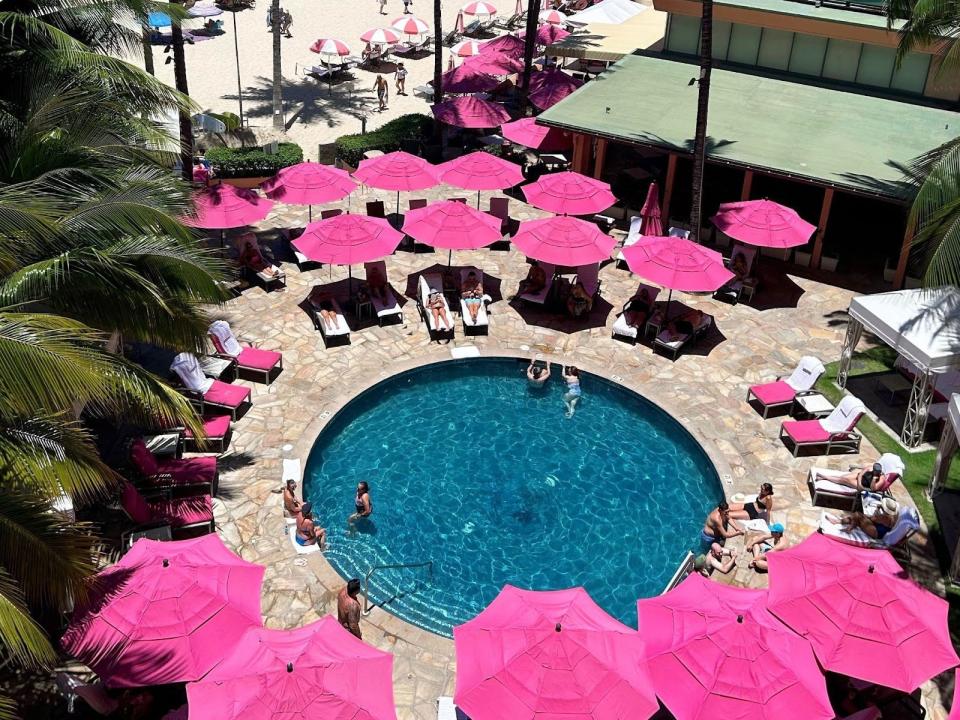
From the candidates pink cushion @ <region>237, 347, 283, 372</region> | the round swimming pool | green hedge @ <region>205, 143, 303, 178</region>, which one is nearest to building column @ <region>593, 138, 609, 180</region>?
green hedge @ <region>205, 143, 303, 178</region>

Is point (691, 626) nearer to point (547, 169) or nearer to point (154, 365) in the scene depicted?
point (154, 365)

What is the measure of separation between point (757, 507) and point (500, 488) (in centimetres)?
457

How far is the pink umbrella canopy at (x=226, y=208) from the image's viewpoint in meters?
20.5

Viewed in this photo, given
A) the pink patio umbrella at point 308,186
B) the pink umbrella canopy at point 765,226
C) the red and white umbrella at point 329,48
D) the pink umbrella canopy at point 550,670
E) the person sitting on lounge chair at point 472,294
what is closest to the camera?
the pink umbrella canopy at point 550,670

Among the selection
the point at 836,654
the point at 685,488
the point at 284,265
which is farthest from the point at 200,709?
the point at 284,265

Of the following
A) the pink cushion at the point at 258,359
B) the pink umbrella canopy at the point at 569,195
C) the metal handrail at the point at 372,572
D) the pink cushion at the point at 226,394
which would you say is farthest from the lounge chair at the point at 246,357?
the pink umbrella canopy at the point at 569,195

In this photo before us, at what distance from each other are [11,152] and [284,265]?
9.82 metres

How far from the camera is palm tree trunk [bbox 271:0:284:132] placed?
30.7m

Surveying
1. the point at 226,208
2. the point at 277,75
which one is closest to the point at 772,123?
the point at 226,208

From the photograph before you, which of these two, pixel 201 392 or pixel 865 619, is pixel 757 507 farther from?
pixel 201 392

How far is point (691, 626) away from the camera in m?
11.1

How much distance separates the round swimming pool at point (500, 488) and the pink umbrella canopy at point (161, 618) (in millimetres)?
2855

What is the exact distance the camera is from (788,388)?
59.6 feet

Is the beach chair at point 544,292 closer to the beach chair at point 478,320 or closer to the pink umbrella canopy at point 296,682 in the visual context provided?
the beach chair at point 478,320
